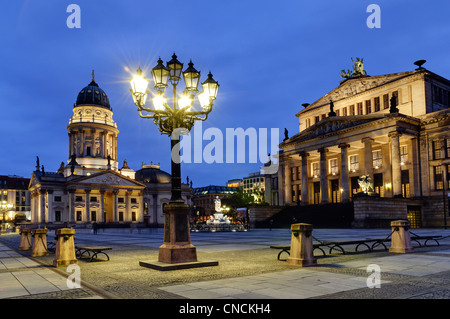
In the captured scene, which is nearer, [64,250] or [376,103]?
[64,250]

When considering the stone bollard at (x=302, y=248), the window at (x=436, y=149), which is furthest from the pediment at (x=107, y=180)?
the stone bollard at (x=302, y=248)

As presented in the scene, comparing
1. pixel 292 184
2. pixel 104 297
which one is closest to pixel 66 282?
pixel 104 297

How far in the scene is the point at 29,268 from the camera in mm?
13898

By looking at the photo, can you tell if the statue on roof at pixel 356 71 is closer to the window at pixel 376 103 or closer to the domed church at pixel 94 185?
the window at pixel 376 103

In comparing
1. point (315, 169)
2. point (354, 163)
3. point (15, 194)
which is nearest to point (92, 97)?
point (15, 194)

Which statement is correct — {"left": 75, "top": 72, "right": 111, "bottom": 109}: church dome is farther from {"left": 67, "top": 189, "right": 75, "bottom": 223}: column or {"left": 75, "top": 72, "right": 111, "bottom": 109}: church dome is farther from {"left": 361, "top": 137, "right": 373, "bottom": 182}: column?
{"left": 361, "top": 137, "right": 373, "bottom": 182}: column

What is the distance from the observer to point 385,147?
60.1 metres

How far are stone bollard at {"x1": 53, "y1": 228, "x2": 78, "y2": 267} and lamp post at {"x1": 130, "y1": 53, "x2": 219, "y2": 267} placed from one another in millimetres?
3525

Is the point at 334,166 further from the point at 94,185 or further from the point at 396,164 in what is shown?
the point at 94,185

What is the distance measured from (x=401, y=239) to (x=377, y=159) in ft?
157

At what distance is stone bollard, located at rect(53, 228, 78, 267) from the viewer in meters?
14.4

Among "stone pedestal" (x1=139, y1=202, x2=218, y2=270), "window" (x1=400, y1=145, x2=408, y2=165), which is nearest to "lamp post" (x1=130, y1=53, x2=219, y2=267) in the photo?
"stone pedestal" (x1=139, y1=202, x2=218, y2=270)

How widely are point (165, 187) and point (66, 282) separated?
11095 cm
